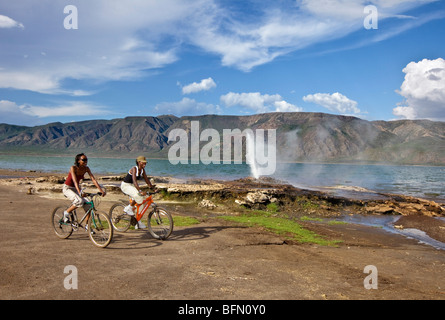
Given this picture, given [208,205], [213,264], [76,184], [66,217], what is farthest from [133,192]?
[208,205]

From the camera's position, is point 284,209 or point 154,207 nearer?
point 154,207

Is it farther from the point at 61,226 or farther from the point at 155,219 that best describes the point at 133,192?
the point at 61,226

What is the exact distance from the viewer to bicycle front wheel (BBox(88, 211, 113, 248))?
852cm

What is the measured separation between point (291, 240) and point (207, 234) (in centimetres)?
325

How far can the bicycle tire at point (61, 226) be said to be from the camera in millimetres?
9320

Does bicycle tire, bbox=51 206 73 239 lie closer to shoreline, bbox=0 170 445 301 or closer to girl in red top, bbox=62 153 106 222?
shoreline, bbox=0 170 445 301

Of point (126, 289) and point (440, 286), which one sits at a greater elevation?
point (126, 289)

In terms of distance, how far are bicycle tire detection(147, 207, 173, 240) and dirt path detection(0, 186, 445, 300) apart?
0.29 m

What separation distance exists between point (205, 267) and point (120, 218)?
4.65 metres

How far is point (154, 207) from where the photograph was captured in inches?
393

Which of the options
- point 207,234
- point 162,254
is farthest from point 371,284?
point 207,234
